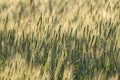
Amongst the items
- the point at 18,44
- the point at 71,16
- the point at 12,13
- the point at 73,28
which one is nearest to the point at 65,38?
the point at 73,28

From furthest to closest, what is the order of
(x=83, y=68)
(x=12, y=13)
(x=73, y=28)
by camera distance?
(x=12, y=13), (x=73, y=28), (x=83, y=68)

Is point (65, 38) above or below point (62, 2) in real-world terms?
below

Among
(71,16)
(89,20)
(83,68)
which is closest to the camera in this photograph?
(83,68)

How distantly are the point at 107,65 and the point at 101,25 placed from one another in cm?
55

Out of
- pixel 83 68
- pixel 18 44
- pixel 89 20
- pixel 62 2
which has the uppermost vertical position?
pixel 62 2

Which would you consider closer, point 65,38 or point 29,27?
point 65,38

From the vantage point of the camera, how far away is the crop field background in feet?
7.14

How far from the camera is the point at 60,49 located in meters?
2.55

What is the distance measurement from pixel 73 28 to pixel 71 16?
568 mm

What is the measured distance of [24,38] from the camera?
8.89ft

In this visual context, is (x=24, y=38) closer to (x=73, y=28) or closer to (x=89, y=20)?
(x=73, y=28)

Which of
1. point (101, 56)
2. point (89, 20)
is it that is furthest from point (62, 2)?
point (101, 56)

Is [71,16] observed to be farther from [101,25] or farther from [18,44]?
[18,44]

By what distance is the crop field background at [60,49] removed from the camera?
2176 mm
